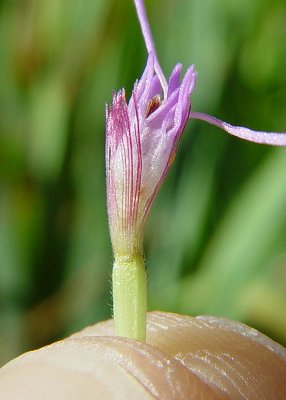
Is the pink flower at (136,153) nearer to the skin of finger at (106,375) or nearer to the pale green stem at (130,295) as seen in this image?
the pale green stem at (130,295)

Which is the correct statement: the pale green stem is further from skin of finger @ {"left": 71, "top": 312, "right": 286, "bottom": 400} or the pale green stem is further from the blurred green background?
the blurred green background

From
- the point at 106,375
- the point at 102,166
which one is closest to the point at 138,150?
the point at 106,375

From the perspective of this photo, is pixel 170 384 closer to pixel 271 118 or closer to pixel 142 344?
pixel 142 344

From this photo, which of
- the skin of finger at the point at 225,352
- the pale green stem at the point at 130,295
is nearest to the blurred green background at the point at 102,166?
the skin of finger at the point at 225,352

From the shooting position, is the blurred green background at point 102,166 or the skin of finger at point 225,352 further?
the blurred green background at point 102,166

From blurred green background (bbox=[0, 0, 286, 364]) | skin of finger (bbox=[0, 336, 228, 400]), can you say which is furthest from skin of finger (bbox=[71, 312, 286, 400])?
blurred green background (bbox=[0, 0, 286, 364])

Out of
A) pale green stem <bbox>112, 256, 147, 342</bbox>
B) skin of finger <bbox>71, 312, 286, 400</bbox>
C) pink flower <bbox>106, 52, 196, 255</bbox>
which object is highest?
pink flower <bbox>106, 52, 196, 255</bbox>

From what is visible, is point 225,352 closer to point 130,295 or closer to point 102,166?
point 130,295
